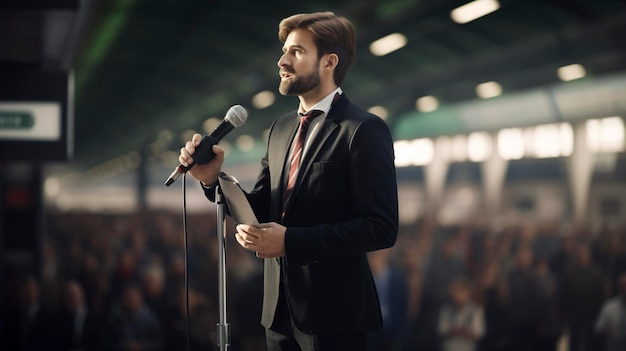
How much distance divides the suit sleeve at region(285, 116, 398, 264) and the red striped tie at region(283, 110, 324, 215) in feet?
0.36

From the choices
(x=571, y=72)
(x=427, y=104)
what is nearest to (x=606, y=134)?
(x=571, y=72)

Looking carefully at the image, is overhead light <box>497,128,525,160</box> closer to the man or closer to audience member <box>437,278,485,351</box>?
audience member <box>437,278,485,351</box>

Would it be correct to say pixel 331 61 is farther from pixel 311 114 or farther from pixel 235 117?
pixel 235 117

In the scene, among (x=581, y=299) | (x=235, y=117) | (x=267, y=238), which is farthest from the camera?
(x=581, y=299)

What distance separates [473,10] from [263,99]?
396 inches

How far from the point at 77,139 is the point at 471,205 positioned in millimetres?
20958

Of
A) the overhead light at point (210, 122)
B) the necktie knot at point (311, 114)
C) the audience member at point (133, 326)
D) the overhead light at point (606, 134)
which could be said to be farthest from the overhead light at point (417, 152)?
the necktie knot at point (311, 114)

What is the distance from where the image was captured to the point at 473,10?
11.9 meters

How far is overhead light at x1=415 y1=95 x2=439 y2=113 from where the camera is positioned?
680 inches

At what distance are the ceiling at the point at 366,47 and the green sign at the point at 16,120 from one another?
2.56 feet

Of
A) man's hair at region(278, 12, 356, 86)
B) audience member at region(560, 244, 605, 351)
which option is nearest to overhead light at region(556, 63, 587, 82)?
audience member at region(560, 244, 605, 351)

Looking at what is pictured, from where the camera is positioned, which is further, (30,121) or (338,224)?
(30,121)

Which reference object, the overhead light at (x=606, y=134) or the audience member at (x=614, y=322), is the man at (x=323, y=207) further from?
the overhead light at (x=606, y=134)

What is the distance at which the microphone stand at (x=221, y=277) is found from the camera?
2.26 metres
